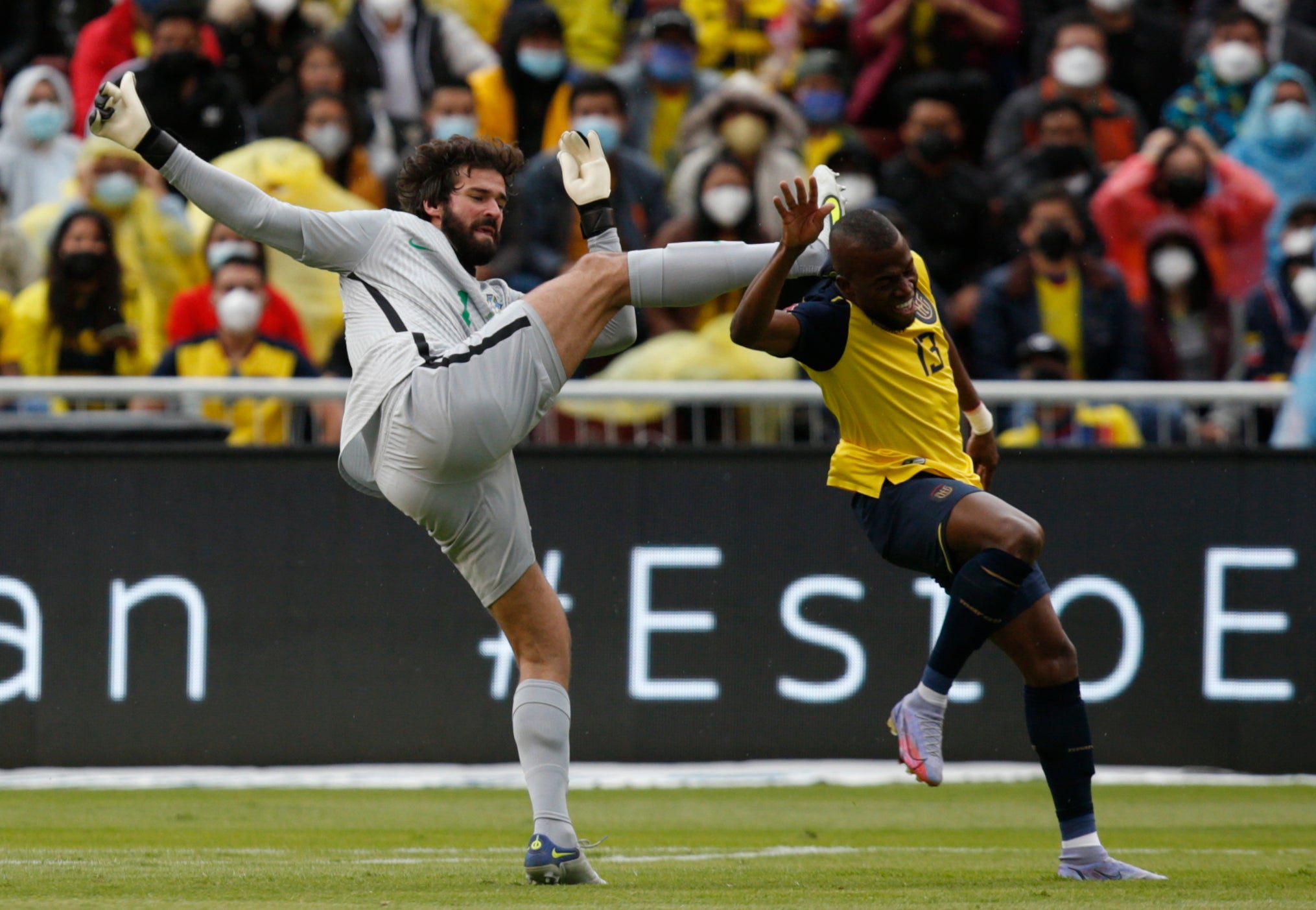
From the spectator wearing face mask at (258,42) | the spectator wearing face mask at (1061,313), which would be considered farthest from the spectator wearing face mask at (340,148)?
the spectator wearing face mask at (1061,313)

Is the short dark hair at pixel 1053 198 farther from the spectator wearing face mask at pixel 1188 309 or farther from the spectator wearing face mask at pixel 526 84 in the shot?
the spectator wearing face mask at pixel 526 84

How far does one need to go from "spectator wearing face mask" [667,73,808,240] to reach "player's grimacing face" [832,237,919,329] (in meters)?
5.21

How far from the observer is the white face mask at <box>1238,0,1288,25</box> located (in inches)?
534

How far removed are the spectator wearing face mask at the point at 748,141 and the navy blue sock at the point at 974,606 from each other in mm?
5691

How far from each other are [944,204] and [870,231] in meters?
5.90

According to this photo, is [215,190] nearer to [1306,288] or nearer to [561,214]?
[561,214]

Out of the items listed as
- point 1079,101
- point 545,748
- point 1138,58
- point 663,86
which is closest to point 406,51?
point 663,86

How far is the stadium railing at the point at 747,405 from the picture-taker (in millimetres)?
9414

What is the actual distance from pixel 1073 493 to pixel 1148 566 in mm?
499

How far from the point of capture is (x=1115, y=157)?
12547 millimetres

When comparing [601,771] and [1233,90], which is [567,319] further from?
[1233,90]

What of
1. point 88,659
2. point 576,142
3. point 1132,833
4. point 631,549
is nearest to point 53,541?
point 88,659

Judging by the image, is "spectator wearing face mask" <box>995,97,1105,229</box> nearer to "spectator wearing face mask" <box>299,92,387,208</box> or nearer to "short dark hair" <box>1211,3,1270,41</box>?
"short dark hair" <box>1211,3,1270,41</box>

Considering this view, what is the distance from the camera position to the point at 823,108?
1235 cm
